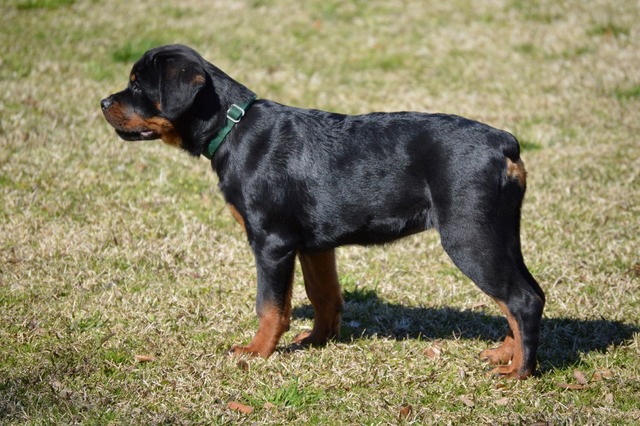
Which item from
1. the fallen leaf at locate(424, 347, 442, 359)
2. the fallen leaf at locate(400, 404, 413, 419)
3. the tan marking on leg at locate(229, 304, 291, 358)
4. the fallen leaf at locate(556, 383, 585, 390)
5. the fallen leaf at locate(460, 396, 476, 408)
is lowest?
the fallen leaf at locate(424, 347, 442, 359)

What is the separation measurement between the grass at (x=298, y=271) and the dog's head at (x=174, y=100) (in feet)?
4.29

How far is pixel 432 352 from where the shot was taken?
530 centimetres

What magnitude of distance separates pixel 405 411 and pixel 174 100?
2243 mm

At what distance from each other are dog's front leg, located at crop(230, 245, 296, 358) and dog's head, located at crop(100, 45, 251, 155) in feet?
2.74

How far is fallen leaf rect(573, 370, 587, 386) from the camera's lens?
4.93 metres

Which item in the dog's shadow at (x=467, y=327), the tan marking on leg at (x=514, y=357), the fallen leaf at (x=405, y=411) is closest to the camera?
the fallen leaf at (x=405, y=411)

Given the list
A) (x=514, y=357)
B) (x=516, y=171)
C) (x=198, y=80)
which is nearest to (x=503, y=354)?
(x=514, y=357)

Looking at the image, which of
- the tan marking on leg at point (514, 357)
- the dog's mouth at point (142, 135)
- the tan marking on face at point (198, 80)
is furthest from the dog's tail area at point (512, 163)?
the dog's mouth at point (142, 135)

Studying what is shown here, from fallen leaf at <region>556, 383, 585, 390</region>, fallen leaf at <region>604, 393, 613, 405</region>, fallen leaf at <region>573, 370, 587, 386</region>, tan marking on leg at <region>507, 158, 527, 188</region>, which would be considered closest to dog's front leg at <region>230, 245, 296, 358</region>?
tan marking on leg at <region>507, 158, 527, 188</region>

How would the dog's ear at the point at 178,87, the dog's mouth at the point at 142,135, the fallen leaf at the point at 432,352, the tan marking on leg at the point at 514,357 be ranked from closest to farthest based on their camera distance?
1. the tan marking on leg at the point at 514,357
2. the dog's ear at the point at 178,87
3. the dog's mouth at the point at 142,135
4. the fallen leaf at the point at 432,352

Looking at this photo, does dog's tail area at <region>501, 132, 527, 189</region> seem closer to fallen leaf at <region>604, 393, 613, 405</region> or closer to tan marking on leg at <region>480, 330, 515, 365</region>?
tan marking on leg at <region>480, 330, 515, 365</region>

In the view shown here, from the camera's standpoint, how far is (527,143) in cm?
923

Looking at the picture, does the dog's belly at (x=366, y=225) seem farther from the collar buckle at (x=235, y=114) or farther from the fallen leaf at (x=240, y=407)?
the fallen leaf at (x=240, y=407)

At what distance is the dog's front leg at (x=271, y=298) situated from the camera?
4.91 meters
